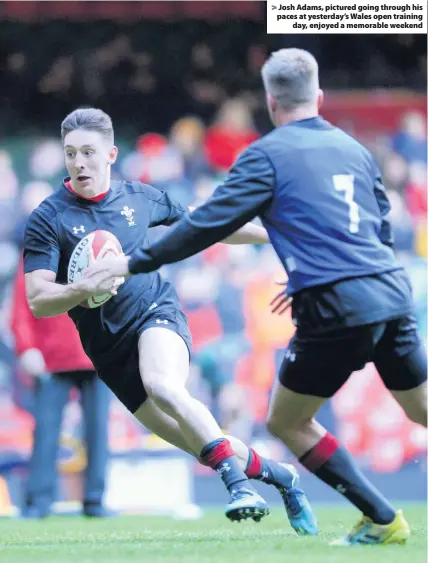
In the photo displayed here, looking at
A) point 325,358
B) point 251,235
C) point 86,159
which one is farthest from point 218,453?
point 86,159

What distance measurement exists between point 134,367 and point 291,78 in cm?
187

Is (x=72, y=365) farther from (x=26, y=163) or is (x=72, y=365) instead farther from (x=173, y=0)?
(x=173, y=0)

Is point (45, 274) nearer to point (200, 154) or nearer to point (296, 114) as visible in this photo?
point (296, 114)

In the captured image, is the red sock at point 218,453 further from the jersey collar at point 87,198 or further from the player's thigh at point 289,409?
the jersey collar at point 87,198

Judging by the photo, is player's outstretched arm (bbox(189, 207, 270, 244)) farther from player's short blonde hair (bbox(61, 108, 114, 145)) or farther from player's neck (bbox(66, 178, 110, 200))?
player's short blonde hair (bbox(61, 108, 114, 145))

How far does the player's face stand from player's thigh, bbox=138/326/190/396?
2.65 feet

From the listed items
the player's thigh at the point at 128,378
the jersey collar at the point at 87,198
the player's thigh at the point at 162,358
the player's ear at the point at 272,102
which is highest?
the player's ear at the point at 272,102

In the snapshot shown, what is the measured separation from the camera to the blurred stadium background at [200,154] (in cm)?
1097

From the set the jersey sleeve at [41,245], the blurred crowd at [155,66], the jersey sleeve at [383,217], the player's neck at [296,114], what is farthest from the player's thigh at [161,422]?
the blurred crowd at [155,66]

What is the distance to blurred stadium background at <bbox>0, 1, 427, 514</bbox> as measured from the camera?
432 inches

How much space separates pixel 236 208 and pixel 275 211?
0.57 feet

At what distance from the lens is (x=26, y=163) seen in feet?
43.7

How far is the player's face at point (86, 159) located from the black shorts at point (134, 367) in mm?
726

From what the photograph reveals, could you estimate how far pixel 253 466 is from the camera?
6023mm
